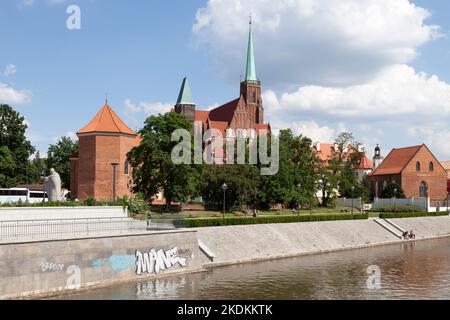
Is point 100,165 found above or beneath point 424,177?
above

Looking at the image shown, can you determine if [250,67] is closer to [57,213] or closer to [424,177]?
[424,177]

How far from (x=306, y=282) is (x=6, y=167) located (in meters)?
45.4

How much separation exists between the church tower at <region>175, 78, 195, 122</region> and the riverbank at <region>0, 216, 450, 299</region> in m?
63.0

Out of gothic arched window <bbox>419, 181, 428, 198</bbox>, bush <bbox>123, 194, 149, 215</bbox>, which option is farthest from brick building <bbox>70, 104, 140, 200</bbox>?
gothic arched window <bbox>419, 181, 428, 198</bbox>

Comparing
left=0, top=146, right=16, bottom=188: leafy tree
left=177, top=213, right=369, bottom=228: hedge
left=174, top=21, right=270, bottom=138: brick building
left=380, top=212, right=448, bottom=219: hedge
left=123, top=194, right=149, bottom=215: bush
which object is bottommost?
left=380, top=212, right=448, bottom=219: hedge

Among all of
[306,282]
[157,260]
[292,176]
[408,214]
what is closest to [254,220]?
[306,282]

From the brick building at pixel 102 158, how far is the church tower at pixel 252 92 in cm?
5487

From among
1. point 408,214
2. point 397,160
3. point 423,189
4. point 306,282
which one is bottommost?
point 306,282

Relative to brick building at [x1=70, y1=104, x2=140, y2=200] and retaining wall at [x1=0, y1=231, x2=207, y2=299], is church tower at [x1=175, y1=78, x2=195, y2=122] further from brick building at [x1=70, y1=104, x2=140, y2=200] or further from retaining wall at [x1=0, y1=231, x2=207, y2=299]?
retaining wall at [x1=0, y1=231, x2=207, y2=299]

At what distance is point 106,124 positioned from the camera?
5931 centimetres

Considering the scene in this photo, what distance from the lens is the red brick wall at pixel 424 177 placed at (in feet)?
283

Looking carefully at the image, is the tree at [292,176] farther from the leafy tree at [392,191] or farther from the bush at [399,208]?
the leafy tree at [392,191]

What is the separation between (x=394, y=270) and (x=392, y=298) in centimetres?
905

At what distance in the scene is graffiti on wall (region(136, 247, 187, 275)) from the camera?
27.8 m
